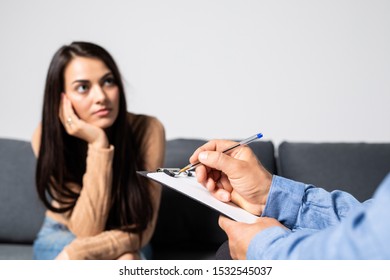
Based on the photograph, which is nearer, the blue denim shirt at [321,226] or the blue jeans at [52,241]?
the blue denim shirt at [321,226]

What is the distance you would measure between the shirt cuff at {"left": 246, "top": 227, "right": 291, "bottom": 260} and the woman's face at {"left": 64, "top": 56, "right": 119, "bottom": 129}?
0.89 meters

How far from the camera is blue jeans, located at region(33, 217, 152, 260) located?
1304 mm

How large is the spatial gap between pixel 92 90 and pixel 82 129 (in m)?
0.13

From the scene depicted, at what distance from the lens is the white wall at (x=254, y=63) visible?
174 cm

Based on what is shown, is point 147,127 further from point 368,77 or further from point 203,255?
point 368,77

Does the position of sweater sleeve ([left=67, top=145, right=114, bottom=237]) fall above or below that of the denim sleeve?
below

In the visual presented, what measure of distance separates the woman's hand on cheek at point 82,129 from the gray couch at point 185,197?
0.30 meters

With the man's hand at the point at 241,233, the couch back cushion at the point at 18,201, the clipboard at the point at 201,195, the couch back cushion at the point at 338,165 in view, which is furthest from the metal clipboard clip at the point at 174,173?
the couch back cushion at the point at 18,201

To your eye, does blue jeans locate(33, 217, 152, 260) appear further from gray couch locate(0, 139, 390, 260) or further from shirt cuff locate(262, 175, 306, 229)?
shirt cuff locate(262, 175, 306, 229)

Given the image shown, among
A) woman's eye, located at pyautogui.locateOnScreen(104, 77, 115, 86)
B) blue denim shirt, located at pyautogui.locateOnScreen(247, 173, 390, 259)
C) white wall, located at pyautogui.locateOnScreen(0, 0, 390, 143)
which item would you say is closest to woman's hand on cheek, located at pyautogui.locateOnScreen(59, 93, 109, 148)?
woman's eye, located at pyautogui.locateOnScreen(104, 77, 115, 86)

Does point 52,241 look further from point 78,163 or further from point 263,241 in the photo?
point 263,241

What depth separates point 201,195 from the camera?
67 centimetres

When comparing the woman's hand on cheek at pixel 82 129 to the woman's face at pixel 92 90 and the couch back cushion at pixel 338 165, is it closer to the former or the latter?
the woman's face at pixel 92 90
